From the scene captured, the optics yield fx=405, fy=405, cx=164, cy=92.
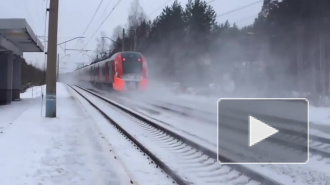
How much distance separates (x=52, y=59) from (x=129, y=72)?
14.0 metres

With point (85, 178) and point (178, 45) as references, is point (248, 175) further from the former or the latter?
point (178, 45)

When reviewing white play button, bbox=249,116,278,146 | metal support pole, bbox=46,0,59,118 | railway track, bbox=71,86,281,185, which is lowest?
railway track, bbox=71,86,281,185

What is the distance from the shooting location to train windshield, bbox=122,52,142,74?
28.3m

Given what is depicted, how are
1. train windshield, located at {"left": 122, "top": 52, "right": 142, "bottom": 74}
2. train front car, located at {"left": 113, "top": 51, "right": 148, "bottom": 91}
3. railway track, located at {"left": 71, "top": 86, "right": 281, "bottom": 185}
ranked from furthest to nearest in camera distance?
1. train windshield, located at {"left": 122, "top": 52, "right": 142, "bottom": 74}
2. train front car, located at {"left": 113, "top": 51, "right": 148, "bottom": 91}
3. railway track, located at {"left": 71, "top": 86, "right": 281, "bottom": 185}

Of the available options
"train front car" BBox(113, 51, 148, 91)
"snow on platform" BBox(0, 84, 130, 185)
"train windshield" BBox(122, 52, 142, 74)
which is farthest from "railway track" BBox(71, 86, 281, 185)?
"train windshield" BBox(122, 52, 142, 74)

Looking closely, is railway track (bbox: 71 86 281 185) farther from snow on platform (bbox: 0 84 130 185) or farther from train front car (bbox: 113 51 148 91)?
train front car (bbox: 113 51 148 91)

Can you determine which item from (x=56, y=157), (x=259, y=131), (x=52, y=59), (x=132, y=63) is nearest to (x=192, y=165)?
(x=56, y=157)

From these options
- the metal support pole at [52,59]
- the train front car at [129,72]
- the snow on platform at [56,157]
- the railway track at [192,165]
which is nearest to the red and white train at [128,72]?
the train front car at [129,72]

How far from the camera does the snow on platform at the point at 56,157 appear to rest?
6035 millimetres

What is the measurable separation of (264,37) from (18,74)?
19.0 meters

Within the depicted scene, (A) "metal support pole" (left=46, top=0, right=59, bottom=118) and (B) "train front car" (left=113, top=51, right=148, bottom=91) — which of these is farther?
(B) "train front car" (left=113, top=51, right=148, bottom=91)

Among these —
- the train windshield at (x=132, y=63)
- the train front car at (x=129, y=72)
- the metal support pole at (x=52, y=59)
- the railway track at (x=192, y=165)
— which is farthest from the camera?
the train windshield at (x=132, y=63)

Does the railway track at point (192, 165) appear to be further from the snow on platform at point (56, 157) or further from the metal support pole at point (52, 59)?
the metal support pole at point (52, 59)

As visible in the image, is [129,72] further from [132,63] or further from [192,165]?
[192,165]
